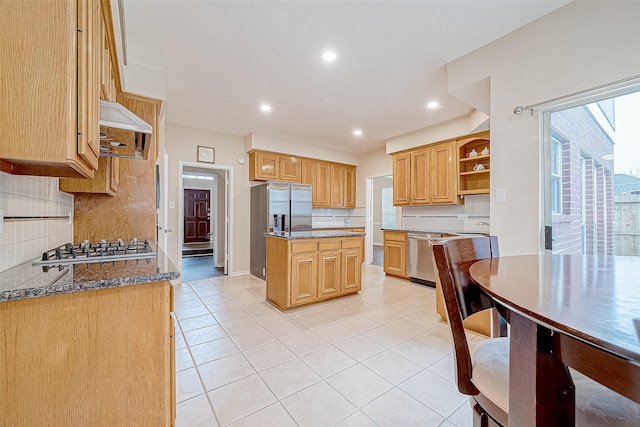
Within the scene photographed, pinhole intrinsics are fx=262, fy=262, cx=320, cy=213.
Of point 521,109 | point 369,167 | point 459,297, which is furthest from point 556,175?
point 369,167

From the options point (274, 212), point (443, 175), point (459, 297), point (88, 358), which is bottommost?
point (88, 358)

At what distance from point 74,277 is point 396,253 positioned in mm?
4324

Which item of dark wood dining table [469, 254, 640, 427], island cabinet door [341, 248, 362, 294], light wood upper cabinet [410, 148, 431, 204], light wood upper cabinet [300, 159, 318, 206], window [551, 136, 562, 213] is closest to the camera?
dark wood dining table [469, 254, 640, 427]

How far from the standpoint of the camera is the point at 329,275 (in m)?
3.31

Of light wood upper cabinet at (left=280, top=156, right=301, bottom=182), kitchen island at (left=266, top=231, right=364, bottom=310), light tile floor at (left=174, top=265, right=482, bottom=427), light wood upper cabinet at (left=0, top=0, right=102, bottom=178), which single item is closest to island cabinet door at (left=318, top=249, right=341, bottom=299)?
kitchen island at (left=266, top=231, right=364, bottom=310)

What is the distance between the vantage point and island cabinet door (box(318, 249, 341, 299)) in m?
3.22

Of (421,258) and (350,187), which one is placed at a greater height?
(350,187)

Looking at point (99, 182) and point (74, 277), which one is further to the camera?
A: point (99, 182)

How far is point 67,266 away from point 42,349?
1.47 feet

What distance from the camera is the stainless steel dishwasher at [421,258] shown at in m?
4.03

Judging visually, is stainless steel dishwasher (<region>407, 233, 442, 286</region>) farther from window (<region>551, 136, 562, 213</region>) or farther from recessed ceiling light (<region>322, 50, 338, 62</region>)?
recessed ceiling light (<region>322, 50, 338, 62</region>)

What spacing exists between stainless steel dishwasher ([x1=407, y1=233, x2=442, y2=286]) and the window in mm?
1853

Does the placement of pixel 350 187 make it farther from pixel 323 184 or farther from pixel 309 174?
pixel 309 174

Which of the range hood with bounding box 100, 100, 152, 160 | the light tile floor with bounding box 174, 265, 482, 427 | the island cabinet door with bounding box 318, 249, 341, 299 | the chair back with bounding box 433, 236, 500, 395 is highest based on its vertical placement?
the range hood with bounding box 100, 100, 152, 160
